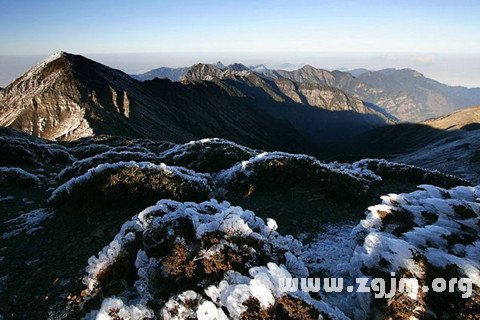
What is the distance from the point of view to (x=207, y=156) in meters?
20.7

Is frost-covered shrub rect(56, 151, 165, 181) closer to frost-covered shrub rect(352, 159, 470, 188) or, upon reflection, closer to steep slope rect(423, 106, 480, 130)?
frost-covered shrub rect(352, 159, 470, 188)

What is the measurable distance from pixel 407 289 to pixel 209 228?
12.0ft

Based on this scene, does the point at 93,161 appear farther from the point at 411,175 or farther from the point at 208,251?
the point at 411,175

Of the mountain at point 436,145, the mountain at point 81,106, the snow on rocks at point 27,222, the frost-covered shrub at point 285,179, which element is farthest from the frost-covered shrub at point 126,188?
the mountain at point 436,145

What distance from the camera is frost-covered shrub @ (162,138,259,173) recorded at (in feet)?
A: 64.6

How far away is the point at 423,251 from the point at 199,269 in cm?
449

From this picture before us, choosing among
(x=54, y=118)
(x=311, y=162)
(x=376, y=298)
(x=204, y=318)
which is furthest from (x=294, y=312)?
(x=54, y=118)

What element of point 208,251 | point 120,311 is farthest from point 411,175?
point 120,311

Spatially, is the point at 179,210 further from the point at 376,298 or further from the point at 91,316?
the point at 376,298

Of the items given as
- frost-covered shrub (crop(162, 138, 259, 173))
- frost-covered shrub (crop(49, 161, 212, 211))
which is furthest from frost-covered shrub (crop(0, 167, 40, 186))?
frost-covered shrub (crop(162, 138, 259, 173))

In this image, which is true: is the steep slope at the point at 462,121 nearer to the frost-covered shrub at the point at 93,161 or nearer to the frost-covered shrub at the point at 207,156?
the frost-covered shrub at the point at 207,156

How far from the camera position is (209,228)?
23.2 feet

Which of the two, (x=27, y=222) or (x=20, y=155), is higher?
(x=27, y=222)

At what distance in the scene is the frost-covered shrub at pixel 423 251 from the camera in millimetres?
5992
